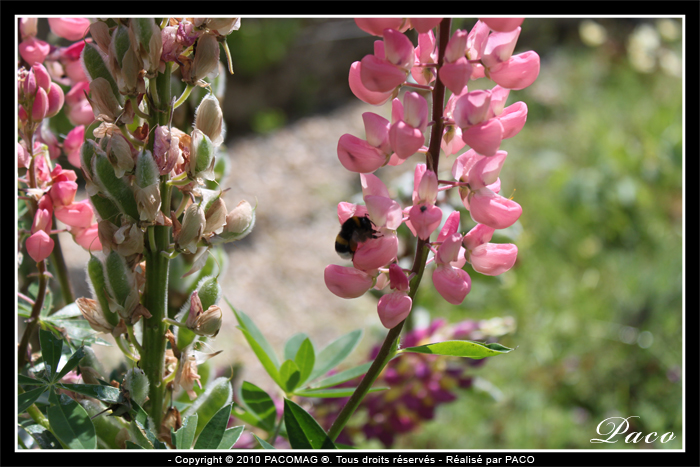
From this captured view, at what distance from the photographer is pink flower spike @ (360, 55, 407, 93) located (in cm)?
44

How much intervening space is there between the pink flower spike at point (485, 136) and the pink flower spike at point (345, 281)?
0.14m

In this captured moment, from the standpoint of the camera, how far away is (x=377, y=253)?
46 cm

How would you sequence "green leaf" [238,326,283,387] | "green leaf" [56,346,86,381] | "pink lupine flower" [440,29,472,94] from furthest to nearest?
"green leaf" [238,326,283,387]
"green leaf" [56,346,86,381]
"pink lupine flower" [440,29,472,94]

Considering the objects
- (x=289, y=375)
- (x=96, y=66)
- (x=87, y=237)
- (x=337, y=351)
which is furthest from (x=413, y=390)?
(x=96, y=66)

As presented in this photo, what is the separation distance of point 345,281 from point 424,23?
21 cm

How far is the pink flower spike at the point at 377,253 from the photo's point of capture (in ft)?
1.51

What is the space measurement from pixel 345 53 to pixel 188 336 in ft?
12.1

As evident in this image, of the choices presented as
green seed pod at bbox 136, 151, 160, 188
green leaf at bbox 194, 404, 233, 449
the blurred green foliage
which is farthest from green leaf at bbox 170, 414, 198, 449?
the blurred green foliage

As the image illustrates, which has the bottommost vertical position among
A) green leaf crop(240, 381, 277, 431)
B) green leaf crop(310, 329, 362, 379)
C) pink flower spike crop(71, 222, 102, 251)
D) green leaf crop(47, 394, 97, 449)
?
green leaf crop(310, 329, 362, 379)

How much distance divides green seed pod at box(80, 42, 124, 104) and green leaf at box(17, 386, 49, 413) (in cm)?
26

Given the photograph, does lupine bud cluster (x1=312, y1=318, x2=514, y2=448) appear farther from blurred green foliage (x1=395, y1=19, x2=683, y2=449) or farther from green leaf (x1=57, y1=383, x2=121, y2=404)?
green leaf (x1=57, y1=383, x2=121, y2=404)

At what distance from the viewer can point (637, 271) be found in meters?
2.28

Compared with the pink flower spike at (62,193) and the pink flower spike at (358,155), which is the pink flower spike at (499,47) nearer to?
the pink flower spike at (358,155)

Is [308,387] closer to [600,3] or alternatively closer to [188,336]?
[188,336]
